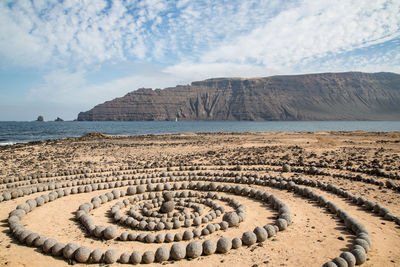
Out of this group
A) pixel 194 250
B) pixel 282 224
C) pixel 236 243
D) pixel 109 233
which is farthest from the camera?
pixel 282 224

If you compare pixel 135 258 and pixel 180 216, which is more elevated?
pixel 135 258

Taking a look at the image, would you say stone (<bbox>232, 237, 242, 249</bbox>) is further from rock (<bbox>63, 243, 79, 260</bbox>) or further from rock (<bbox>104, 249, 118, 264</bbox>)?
rock (<bbox>63, 243, 79, 260</bbox>)

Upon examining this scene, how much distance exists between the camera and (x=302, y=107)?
193 meters

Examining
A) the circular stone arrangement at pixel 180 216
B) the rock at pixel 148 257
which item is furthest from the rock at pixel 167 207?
the rock at pixel 148 257

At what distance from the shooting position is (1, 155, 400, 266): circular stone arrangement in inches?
231

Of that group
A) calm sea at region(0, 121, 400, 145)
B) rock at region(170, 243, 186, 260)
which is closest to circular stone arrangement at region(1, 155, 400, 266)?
rock at region(170, 243, 186, 260)

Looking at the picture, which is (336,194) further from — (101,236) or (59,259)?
(59,259)

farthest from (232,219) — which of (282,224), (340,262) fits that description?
(340,262)

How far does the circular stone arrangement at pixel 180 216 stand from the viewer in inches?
231

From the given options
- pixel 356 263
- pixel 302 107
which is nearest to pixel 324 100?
pixel 302 107

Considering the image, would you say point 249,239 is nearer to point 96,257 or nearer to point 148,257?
point 148,257

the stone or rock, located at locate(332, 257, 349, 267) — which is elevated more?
rock, located at locate(332, 257, 349, 267)

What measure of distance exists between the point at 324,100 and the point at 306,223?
217 meters

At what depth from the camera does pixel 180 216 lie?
8391mm
